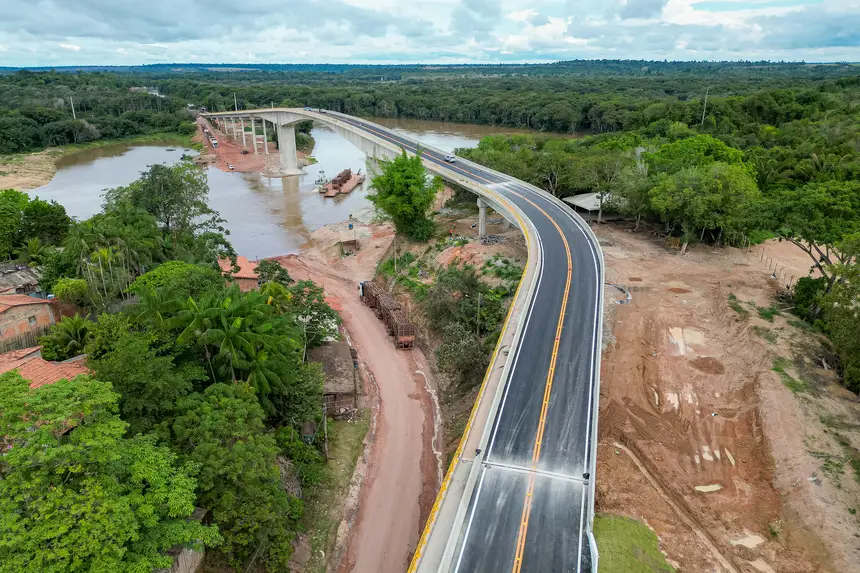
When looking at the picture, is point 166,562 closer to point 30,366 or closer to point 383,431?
point 30,366

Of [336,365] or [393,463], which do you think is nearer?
[393,463]

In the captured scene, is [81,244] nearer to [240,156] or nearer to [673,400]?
[673,400]

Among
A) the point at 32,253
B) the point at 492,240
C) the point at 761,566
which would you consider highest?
the point at 32,253

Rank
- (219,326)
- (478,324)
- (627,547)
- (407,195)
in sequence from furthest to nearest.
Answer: (407,195)
(478,324)
(219,326)
(627,547)

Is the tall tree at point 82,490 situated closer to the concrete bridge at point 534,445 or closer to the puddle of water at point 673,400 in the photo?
the concrete bridge at point 534,445

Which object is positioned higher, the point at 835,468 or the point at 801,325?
the point at 801,325

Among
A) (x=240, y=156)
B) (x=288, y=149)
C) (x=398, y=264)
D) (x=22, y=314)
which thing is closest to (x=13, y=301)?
(x=22, y=314)

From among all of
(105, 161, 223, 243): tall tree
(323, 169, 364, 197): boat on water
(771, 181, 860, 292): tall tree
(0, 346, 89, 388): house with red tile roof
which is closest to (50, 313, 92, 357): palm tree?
(0, 346, 89, 388): house with red tile roof

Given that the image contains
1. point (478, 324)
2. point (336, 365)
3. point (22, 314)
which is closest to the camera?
point (22, 314)
